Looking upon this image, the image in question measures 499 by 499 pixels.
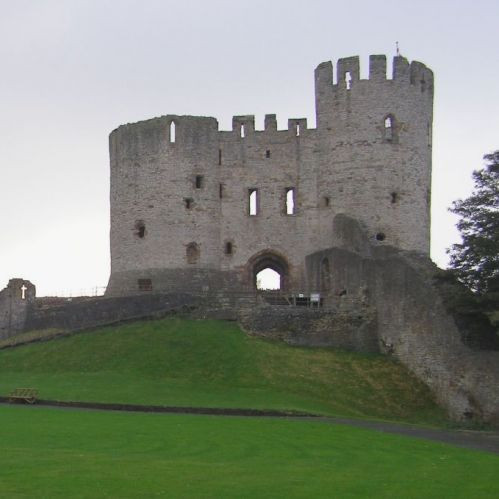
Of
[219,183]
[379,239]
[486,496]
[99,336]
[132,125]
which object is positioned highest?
[132,125]

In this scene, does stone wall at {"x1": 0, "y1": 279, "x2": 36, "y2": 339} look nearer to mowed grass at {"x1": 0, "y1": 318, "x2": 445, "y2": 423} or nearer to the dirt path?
mowed grass at {"x1": 0, "y1": 318, "x2": 445, "y2": 423}

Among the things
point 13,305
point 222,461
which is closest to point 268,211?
point 13,305

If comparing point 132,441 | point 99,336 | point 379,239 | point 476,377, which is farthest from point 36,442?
point 379,239

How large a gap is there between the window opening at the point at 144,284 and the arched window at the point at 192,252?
7.73 feet

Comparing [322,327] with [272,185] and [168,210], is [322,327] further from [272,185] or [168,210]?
[168,210]

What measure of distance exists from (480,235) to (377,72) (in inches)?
702

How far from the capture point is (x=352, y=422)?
2891 centimetres

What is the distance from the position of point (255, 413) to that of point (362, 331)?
38.6ft

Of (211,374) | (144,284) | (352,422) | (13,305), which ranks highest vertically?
(144,284)

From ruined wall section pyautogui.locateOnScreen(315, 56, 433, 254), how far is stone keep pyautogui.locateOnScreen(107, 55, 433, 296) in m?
0.05

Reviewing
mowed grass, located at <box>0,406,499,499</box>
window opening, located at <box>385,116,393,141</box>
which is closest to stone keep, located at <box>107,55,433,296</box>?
window opening, located at <box>385,116,393,141</box>

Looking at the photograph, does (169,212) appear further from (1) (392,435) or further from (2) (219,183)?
(1) (392,435)

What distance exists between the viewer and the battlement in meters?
48.9

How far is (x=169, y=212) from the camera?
51312 millimetres
